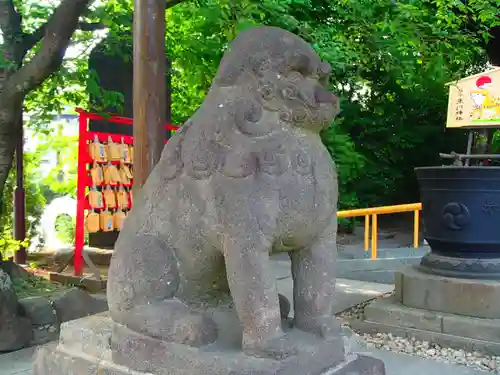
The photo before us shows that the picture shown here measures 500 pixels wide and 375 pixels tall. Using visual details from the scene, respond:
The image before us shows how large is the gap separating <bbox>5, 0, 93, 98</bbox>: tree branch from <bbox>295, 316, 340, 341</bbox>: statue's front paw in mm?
2845

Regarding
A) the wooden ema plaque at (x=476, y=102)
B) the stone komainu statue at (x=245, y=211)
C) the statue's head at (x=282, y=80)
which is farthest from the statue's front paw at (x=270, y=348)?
the wooden ema plaque at (x=476, y=102)

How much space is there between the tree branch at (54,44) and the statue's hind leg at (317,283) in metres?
2.75

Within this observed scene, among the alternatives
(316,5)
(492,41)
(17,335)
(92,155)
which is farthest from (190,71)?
(492,41)

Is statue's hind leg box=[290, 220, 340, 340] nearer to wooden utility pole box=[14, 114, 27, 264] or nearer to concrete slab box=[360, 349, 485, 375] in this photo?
concrete slab box=[360, 349, 485, 375]

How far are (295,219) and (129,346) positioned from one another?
2.18 ft

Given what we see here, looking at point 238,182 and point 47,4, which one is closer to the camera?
point 238,182

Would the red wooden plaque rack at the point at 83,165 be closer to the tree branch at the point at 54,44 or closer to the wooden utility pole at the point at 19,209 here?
the tree branch at the point at 54,44

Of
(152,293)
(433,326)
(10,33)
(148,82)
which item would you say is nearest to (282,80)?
(152,293)

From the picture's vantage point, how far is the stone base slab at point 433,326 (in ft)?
11.9

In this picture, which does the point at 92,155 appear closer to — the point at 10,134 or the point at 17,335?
the point at 10,134

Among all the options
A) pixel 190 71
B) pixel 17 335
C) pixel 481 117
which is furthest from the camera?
pixel 190 71

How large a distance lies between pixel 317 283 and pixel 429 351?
2.32 metres

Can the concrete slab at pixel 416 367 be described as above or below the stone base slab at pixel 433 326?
below

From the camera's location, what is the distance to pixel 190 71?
5562 mm
